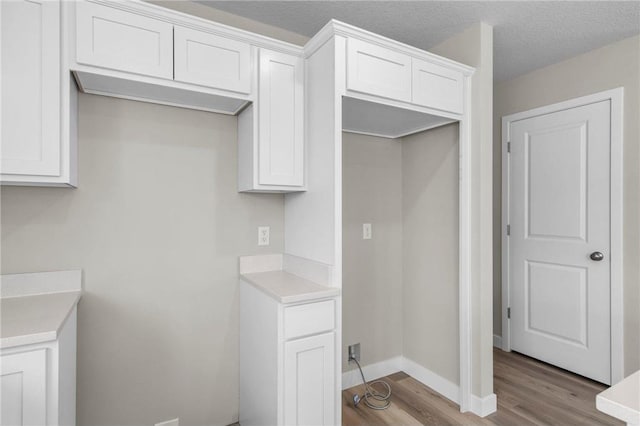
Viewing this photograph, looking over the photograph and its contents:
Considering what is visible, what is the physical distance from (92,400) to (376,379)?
1.86 metres


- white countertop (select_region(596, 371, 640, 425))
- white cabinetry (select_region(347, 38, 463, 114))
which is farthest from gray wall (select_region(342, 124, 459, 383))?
white countertop (select_region(596, 371, 640, 425))

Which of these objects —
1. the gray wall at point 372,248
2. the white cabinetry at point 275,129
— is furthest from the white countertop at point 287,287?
the gray wall at point 372,248

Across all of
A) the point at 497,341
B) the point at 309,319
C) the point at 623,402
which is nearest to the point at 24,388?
the point at 309,319

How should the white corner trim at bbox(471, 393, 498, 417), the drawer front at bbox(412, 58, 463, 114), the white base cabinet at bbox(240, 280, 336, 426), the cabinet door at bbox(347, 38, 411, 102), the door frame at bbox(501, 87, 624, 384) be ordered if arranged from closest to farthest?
the white base cabinet at bbox(240, 280, 336, 426) < the cabinet door at bbox(347, 38, 411, 102) < the drawer front at bbox(412, 58, 463, 114) < the white corner trim at bbox(471, 393, 498, 417) < the door frame at bbox(501, 87, 624, 384)

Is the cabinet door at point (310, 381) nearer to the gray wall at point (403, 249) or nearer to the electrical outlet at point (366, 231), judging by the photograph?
the gray wall at point (403, 249)

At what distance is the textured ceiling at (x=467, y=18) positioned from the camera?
2100 millimetres

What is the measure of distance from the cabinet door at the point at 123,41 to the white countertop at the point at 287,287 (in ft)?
3.76

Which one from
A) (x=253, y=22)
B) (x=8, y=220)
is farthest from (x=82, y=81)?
(x=253, y=22)

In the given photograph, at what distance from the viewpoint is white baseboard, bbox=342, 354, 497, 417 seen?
2250 mm

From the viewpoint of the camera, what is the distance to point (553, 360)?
2953 mm

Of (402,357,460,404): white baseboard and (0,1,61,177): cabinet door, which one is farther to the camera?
(402,357,460,404): white baseboard

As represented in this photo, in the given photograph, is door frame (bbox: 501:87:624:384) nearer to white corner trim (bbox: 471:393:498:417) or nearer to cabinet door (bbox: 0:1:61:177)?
white corner trim (bbox: 471:393:498:417)

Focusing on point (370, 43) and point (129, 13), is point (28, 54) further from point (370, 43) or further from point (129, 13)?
point (370, 43)

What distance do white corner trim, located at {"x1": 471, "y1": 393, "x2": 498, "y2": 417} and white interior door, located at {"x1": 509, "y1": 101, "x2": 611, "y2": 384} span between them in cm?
105
